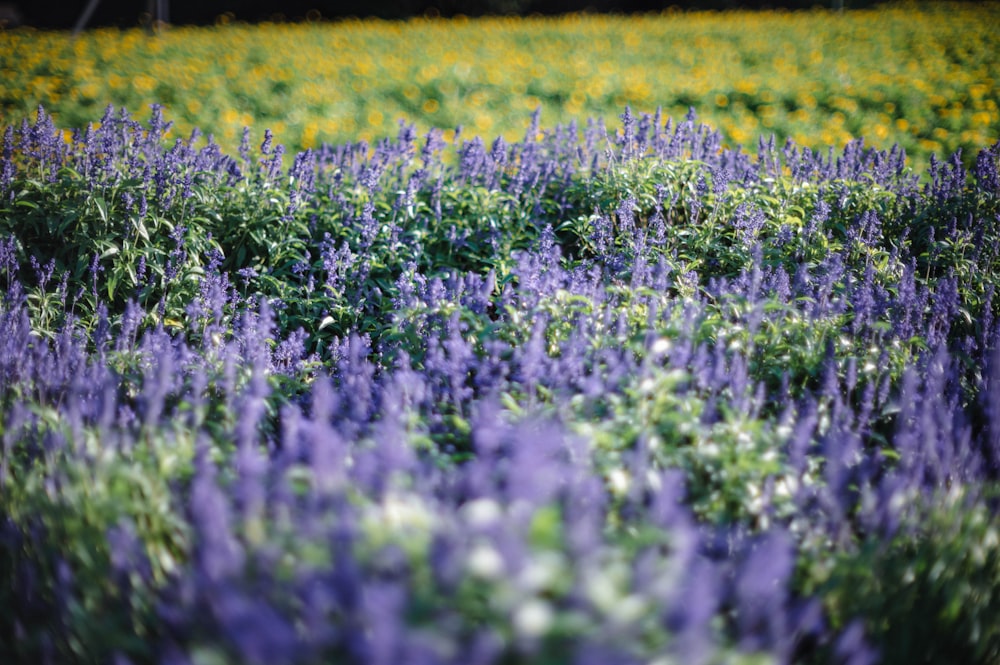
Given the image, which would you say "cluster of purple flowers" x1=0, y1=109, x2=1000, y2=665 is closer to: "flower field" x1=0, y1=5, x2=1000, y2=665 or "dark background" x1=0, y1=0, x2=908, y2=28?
"flower field" x1=0, y1=5, x2=1000, y2=665

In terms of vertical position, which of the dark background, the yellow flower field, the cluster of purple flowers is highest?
the dark background

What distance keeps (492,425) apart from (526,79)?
30.6 ft

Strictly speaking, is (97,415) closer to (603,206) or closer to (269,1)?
(603,206)

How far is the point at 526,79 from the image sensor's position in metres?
10.5

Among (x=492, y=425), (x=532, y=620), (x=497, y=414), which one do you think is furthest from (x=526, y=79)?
(x=532, y=620)

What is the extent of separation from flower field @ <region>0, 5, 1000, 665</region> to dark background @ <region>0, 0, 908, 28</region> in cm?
1404

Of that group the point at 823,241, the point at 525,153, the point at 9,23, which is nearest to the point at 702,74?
the point at 525,153

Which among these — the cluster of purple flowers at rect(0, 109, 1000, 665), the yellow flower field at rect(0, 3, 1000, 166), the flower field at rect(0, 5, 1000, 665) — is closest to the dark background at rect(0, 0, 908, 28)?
the yellow flower field at rect(0, 3, 1000, 166)

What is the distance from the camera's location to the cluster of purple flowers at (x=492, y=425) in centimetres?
146

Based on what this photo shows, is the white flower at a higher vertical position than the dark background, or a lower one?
lower

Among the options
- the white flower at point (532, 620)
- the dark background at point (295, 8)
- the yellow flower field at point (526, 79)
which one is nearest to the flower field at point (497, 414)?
the white flower at point (532, 620)

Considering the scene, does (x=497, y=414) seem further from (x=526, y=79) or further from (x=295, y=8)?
(x=295, y=8)

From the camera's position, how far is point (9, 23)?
43.7 feet

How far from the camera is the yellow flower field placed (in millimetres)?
7992
